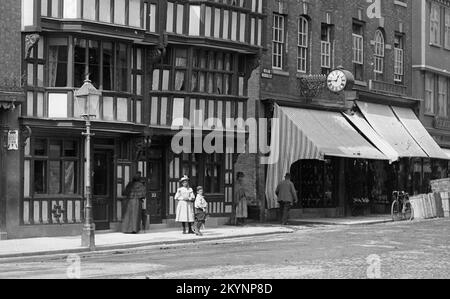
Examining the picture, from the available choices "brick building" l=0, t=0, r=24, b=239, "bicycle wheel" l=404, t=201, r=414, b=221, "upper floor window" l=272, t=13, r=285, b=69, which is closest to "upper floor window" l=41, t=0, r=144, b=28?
"brick building" l=0, t=0, r=24, b=239

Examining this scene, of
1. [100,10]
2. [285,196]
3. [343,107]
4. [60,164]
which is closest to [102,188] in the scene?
[60,164]

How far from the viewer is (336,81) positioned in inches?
1347

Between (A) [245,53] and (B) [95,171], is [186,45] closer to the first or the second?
(A) [245,53]

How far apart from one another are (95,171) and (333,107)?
12.6 metres

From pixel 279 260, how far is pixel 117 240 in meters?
7.28

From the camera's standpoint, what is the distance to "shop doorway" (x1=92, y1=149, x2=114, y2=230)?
1039 inches

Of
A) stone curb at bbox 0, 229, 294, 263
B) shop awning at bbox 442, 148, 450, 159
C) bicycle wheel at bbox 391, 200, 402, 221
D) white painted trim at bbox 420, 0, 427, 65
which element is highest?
white painted trim at bbox 420, 0, 427, 65

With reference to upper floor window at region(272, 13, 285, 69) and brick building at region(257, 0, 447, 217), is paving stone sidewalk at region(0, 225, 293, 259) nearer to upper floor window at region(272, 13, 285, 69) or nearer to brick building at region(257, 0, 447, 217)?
brick building at region(257, 0, 447, 217)

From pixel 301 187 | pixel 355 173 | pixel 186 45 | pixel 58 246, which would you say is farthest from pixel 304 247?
pixel 355 173

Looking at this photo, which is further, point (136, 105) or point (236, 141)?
point (236, 141)

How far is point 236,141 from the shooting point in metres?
30.3

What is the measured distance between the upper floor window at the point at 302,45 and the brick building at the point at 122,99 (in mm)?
3343

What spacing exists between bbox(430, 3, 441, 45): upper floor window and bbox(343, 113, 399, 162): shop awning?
26.8 ft

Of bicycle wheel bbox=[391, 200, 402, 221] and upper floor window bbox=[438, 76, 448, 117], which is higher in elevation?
upper floor window bbox=[438, 76, 448, 117]
